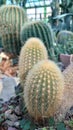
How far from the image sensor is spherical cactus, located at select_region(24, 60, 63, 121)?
246 centimetres

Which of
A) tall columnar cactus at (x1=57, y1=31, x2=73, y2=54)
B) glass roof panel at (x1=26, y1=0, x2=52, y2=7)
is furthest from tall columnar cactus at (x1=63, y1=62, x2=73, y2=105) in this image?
glass roof panel at (x1=26, y1=0, x2=52, y2=7)

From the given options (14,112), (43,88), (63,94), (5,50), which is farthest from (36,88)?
(5,50)

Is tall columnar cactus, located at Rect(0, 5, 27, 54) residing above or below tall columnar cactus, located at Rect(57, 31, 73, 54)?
above

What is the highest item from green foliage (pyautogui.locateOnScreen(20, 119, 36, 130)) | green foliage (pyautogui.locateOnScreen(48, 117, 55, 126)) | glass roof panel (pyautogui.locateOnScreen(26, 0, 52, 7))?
glass roof panel (pyautogui.locateOnScreen(26, 0, 52, 7))

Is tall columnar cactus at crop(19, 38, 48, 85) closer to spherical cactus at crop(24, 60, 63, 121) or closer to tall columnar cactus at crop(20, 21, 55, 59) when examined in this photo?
spherical cactus at crop(24, 60, 63, 121)

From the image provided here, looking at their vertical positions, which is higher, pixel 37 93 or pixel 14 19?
pixel 14 19

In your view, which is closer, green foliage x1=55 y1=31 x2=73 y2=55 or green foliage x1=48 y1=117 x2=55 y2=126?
green foliage x1=48 y1=117 x2=55 y2=126

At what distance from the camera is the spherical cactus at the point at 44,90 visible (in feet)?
8.06

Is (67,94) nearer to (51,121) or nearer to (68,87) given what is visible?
(68,87)

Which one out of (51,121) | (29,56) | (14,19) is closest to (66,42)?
(14,19)

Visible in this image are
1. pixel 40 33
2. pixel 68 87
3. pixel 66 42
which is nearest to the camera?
pixel 68 87

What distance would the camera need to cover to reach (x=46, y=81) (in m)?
2.45

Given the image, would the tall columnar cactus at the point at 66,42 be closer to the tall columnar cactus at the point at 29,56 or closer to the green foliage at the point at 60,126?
the tall columnar cactus at the point at 29,56

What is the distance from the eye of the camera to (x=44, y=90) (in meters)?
2.45
